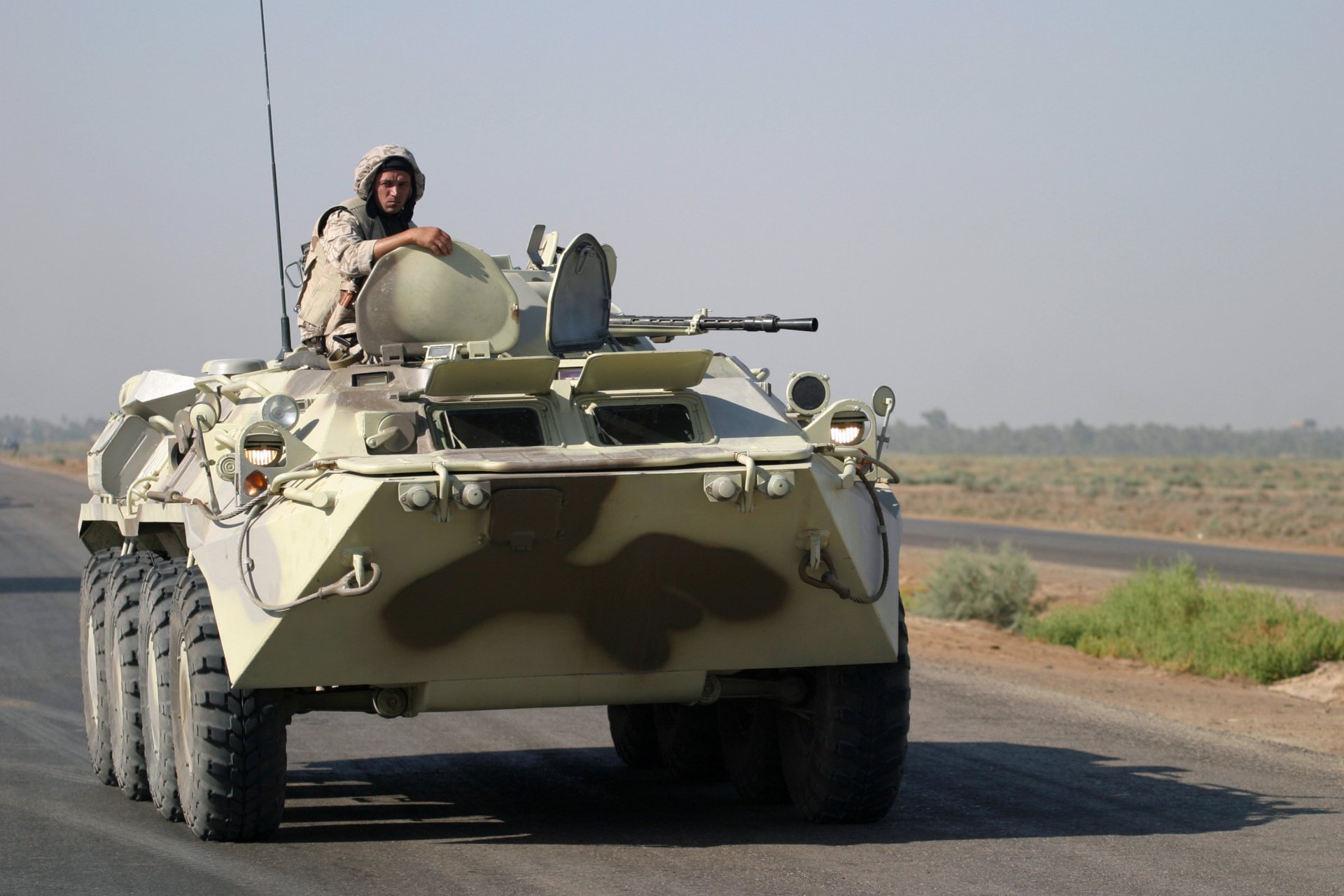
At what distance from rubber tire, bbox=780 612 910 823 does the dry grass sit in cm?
3033

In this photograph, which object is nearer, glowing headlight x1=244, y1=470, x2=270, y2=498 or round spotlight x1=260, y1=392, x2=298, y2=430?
glowing headlight x1=244, y1=470, x2=270, y2=498

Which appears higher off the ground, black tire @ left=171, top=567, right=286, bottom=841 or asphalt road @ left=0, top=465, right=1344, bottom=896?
black tire @ left=171, top=567, right=286, bottom=841

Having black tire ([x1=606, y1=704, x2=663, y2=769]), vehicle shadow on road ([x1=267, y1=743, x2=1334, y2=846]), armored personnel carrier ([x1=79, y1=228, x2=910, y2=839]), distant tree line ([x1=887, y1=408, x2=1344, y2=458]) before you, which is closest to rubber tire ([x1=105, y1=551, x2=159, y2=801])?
armored personnel carrier ([x1=79, y1=228, x2=910, y2=839])

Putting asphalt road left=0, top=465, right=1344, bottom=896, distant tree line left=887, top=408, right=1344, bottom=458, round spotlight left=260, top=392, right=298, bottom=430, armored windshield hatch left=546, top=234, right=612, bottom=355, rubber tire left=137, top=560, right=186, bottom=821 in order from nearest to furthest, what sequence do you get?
1. asphalt road left=0, top=465, right=1344, bottom=896
2. round spotlight left=260, top=392, right=298, bottom=430
3. rubber tire left=137, top=560, right=186, bottom=821
4. armored windshield hatch left=546, top=234, right=612, bottom=355
5. distant tree line left=887, top=408, right=1344, bottom=458

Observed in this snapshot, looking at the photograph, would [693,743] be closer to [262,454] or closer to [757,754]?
[757,754]

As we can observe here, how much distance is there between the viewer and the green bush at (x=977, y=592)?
70.4ft

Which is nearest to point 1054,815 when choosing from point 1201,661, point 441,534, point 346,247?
point 441,534

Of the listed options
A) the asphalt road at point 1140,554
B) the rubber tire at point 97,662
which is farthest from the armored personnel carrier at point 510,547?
the asphalt road at point 1140,554

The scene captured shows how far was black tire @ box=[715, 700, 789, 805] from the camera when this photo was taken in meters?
9.12

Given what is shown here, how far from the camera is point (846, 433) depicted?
8148 mm

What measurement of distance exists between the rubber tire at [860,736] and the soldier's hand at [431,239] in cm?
258

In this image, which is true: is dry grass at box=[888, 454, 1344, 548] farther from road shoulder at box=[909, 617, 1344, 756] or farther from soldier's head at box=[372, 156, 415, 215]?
soldier's head at box=[372, 156, 415, 215]

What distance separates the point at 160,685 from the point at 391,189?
2.75 meters

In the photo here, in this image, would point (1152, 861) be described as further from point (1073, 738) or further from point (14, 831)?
point (14, 831)
